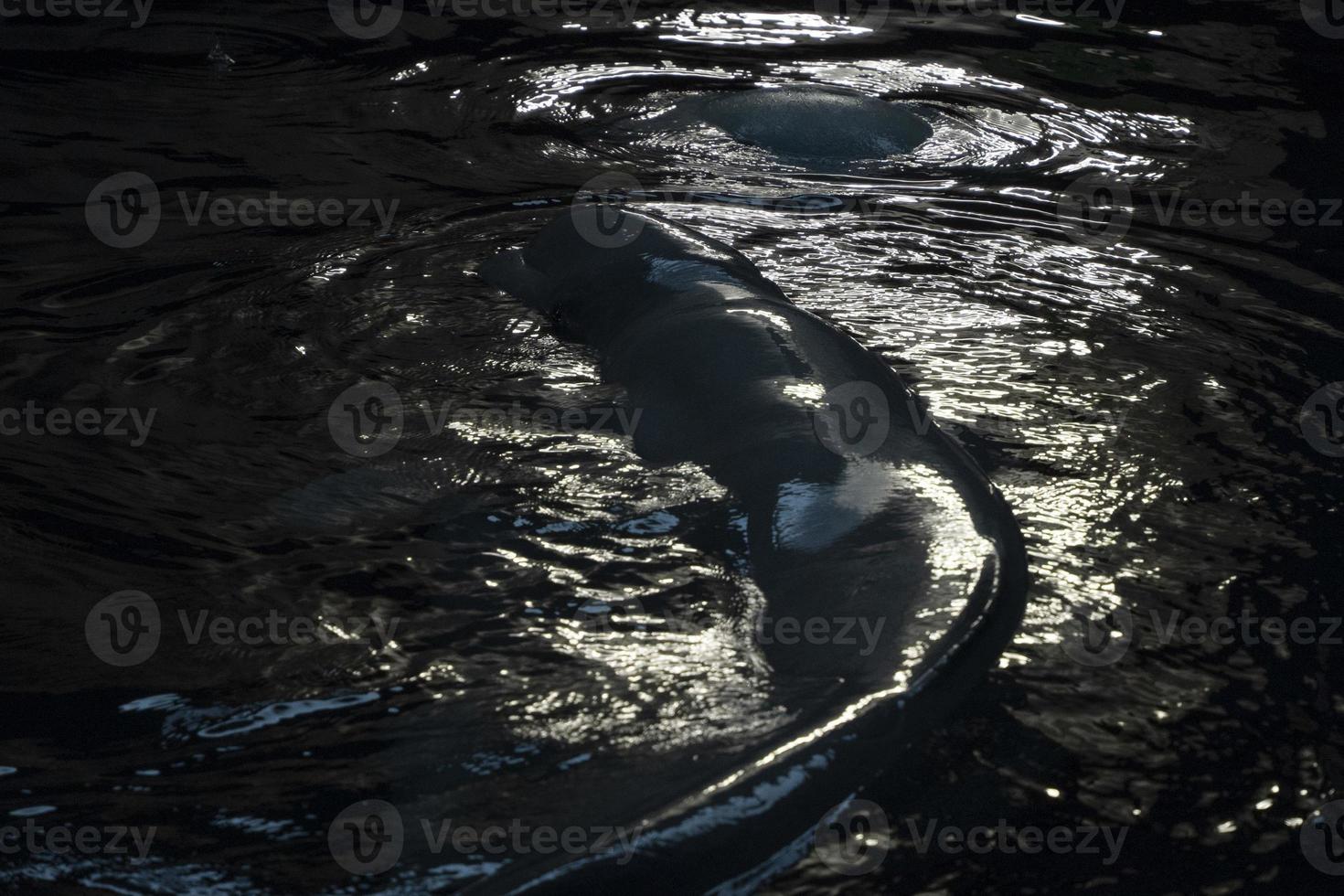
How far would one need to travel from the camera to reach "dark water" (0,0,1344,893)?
72.1 inches

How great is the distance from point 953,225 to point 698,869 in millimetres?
2860

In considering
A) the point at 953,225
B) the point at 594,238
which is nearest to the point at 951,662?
the point at 594,238

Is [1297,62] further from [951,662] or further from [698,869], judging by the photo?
[698,869]

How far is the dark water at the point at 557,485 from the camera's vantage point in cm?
183

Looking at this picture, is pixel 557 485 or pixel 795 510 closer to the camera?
pixel 795 510

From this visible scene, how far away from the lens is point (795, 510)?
2.36 meters

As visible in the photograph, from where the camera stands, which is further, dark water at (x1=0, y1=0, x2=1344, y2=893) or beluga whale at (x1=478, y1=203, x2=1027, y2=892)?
dark water at (x1=0, y1=0, x2=1344, y2=893)

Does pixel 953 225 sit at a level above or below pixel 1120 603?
above

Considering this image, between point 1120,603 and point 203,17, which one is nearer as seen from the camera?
point 1120,603

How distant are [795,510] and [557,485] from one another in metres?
0.49

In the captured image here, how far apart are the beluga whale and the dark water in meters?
0.07

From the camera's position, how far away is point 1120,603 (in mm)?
2287

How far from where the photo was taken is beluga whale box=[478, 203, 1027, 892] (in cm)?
171

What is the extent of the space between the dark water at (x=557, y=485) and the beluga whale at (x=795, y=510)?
7cm
